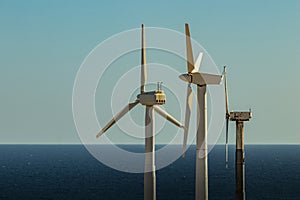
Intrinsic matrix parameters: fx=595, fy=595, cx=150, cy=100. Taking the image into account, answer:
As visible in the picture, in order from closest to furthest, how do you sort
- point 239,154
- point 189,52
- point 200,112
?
point 239,154
point 200,112
point 189,52

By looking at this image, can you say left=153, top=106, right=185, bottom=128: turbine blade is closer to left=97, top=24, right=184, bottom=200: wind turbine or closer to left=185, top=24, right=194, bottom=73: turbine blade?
left=97, top=24, right=184, bottom=200: wind turbine

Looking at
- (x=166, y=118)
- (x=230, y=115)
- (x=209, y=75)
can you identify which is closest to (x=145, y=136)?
(x=166, y=118)

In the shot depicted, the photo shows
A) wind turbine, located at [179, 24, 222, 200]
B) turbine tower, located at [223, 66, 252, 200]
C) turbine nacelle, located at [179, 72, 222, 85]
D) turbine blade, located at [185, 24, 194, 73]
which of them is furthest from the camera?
turbine blade, located at [185, 24, 194, 73]

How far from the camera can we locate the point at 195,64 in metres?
77.6

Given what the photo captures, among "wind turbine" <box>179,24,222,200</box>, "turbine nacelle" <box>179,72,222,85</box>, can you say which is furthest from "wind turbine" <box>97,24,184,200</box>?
"turbine nacelle" <box>179,72,222,85</box>

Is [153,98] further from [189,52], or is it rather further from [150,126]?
[189,52]

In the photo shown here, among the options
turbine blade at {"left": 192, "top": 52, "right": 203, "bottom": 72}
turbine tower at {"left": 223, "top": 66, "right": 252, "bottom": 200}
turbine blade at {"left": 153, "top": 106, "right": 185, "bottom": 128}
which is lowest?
turbine tower at {"left": 223, "top": 66, "right": 252, "bottom": 200}

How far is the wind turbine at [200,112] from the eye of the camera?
6831 centimetres

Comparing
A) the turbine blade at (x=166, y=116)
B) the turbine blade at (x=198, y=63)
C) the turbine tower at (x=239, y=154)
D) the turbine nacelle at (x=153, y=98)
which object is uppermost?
the turbine blade at (x=198, y=63)

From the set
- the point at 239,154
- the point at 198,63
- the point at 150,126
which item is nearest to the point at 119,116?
the point at 150,126

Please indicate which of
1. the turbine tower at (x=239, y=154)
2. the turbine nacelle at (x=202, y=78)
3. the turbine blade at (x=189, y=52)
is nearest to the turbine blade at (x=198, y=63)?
the turbine blade at (x=189, y=52)

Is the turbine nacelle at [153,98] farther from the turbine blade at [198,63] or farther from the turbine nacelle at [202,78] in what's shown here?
the turbine nacelle at [202,78]

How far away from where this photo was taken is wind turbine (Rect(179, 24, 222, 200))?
68.3 m

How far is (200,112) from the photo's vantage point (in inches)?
2761
